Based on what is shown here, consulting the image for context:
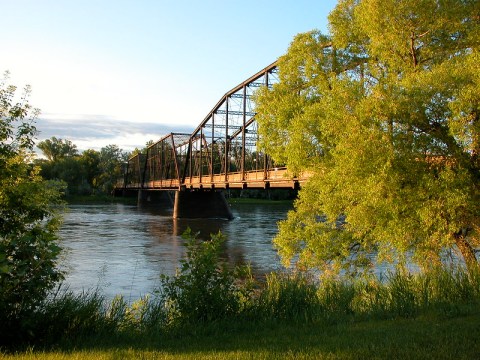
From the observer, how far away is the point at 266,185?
35031 millimetres

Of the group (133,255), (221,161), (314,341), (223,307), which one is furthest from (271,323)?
(221,161)

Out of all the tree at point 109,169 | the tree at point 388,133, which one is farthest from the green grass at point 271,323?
the tree at point 109,169

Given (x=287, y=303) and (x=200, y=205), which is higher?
(x=287, y=303)

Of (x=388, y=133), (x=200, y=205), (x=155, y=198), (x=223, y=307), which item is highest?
(x=388, y=133)

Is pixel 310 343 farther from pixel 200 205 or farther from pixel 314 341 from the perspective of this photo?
pixel 200 205

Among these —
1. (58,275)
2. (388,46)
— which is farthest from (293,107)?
(58,275)

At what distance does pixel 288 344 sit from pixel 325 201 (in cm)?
908

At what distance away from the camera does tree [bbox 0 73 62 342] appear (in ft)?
22.9

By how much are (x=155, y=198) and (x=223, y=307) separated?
10219cm

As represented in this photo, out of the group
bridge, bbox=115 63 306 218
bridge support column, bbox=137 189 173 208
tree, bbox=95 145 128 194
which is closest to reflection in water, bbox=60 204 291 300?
bridge, bbox=115 63 306 218

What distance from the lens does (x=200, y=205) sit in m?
67.1

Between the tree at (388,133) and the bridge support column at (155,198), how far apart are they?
88529 millimetres

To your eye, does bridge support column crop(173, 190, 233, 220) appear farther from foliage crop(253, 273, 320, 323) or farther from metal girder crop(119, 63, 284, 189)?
foliage crop(253, 273, 320, 323)

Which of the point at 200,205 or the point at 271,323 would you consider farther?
the point at 200,205
